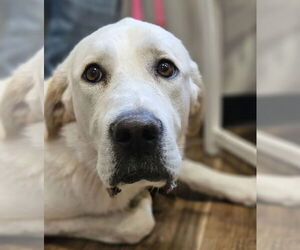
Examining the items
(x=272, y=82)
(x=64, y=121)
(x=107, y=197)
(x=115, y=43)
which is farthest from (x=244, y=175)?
(x=115, y=43)

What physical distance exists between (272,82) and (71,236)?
0.73 metres

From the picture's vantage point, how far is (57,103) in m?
1.20

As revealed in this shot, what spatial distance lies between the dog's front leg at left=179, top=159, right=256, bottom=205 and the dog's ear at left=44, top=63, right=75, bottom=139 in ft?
1.54

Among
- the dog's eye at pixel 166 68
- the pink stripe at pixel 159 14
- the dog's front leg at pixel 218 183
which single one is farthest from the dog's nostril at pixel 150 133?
the dog's front leg at pixel 218 183

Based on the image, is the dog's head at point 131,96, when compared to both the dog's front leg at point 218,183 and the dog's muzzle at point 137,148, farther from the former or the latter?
the dog's front leg at point 218,183

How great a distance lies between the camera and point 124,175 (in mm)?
982

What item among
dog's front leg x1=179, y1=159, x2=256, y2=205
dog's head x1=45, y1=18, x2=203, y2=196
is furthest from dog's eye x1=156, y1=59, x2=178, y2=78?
dog's front leg x1=179, y1=159, x2=256, y2=205

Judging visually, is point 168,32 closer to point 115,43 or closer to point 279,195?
point 115,43

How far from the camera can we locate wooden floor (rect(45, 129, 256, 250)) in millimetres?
1218

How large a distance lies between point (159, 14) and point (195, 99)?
27 cm

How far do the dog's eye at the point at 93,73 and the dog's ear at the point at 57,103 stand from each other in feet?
0.35

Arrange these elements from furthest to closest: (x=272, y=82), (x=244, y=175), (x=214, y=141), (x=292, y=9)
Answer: (x=214, y=141) → (x=244, y=175) → (x=272, y=82) → (x=292, y=9)

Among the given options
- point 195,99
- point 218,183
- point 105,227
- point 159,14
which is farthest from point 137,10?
point 218,183

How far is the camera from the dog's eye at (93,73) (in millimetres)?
1029
